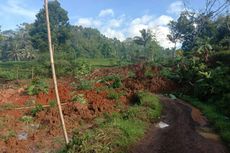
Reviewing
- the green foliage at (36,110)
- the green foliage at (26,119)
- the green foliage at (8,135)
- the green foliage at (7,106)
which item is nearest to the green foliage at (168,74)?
the green foliage at (36,110)

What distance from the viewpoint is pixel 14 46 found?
7825 cm

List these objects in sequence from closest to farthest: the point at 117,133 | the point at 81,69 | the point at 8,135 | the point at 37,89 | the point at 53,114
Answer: the point at 117,133
the point at 8,135
the point at 53,114
the point at 37,89
the point at 81,69

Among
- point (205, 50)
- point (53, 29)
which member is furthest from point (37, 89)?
point (53, 29)

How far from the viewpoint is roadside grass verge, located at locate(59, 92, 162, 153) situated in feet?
30.1

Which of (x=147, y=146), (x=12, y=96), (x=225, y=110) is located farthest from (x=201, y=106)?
(x=12, y=96)

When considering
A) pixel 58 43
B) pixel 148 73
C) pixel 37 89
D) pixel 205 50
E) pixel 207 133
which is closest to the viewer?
pixel 207 133

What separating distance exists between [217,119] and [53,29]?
59.7 m

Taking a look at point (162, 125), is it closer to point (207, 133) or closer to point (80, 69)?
point (207, 133)

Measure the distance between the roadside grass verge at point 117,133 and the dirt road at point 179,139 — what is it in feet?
1.24

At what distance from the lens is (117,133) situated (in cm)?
1060

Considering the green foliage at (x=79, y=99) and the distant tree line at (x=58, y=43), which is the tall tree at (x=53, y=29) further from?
the green foliage at (x=79, y=99)

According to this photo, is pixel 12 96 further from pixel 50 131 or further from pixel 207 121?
pixel 207 121

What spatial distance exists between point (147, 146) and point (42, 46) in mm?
51799

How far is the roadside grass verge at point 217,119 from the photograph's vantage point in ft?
36.2
